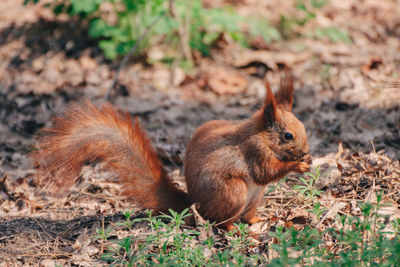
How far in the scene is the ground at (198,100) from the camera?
3.02m

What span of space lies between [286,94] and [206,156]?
0.65m

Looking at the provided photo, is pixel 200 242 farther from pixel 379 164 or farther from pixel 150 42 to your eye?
pixel 150 42

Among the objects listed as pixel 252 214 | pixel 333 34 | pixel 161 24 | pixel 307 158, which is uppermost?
pixel 161 24

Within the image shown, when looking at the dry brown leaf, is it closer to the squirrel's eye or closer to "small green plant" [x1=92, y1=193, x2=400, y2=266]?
the squirrel's eye

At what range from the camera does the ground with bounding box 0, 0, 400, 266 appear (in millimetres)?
3016

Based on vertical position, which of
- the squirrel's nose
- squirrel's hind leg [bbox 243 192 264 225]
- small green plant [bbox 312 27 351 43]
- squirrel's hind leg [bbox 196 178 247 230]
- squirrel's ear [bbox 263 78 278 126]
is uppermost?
squirrel's ear [bbox 263 78 278 126]

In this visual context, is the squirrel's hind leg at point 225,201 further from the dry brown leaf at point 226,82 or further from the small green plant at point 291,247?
the dry brown leaf at point 226,82

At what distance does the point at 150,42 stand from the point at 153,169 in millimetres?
2802

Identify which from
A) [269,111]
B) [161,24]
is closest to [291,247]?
[269,111]

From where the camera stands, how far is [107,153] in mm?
2631

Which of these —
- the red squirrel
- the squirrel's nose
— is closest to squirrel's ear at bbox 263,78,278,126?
the red squirrel

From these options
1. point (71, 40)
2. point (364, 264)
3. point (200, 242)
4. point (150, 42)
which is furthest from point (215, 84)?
point (364, 264)

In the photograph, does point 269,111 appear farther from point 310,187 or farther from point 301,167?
point 310,187

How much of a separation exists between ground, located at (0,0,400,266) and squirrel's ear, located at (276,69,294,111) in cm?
60
